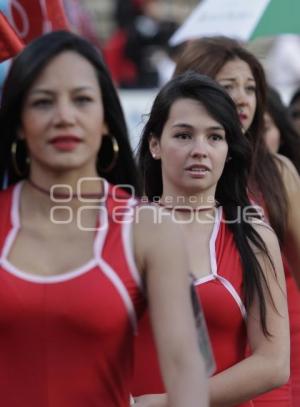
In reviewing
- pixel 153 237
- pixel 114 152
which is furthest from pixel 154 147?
pixel 153 237

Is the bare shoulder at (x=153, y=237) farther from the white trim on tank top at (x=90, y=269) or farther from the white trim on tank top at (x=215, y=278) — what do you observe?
the white trim on tank top at (x=215, y=278)

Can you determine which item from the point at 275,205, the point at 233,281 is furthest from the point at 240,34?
the point at 233,281

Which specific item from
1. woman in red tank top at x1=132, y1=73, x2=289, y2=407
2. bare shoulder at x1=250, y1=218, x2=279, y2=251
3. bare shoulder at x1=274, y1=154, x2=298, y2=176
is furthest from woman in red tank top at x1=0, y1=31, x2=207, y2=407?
bare shoulder at x1=274, y1=154, x2=298, y2=176

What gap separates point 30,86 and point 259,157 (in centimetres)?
276

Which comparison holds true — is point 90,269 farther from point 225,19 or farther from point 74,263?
point 225,19

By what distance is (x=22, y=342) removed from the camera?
12.4 feet

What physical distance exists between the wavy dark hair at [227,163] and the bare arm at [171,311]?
1156 millimetres

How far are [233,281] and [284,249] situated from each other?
1.26 m

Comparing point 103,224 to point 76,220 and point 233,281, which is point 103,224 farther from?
point 233,281

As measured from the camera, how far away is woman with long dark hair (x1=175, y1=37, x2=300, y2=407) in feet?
20.5

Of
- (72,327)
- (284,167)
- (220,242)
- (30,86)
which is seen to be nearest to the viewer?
(72,327)

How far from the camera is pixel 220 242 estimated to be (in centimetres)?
521

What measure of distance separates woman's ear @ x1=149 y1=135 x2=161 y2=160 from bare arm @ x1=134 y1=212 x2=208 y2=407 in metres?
1.81

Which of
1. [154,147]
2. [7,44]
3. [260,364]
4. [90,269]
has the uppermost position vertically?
[7,44]
